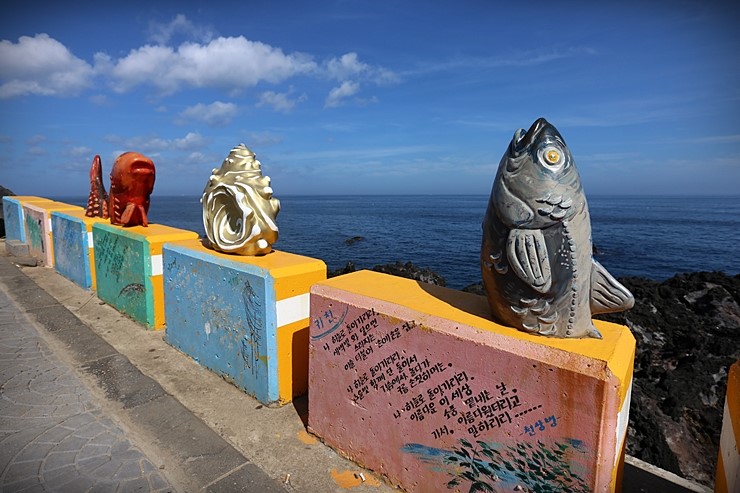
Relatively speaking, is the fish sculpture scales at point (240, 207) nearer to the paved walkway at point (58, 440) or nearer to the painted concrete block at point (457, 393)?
the painted concrete block at point (457, 393)

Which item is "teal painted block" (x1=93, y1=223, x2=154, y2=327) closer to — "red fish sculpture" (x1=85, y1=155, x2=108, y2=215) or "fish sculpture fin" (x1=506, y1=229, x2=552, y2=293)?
"red fish sculpture" (x1=85, y1=155, x2=108, y2=215)

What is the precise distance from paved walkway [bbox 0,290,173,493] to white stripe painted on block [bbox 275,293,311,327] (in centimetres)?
152

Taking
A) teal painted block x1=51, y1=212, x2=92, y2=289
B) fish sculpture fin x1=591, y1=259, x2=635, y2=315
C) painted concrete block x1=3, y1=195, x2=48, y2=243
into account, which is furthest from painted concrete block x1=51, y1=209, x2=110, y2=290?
fish sculpture fin x1=591, y1=259, x2=635, y2=315

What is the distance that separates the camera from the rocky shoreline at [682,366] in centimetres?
713

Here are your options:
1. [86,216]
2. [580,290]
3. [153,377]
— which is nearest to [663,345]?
[580,290]

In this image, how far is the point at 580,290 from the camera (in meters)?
2.73

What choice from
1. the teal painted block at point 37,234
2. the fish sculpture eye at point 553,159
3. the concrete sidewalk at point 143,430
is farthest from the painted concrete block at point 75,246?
the fish sculpture eye at point 553,159

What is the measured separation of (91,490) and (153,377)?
1.88 m

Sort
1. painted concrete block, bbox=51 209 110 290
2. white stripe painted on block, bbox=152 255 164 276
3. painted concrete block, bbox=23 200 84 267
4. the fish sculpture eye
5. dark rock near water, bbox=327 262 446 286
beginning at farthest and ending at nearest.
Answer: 1. dark rock near water, bbox=327 262 446 286
2. painted concrete block, bbox=23 200 84 267
3. painted concrete block, bbox=51 209 110 290
4. white stripe painted on block, bbox=152 255 164 276
5. the fish sculpture eye

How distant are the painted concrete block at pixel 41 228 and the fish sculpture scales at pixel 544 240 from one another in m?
9.94

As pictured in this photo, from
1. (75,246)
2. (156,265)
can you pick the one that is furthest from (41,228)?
(156,265)

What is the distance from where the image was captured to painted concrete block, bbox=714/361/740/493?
230 cm

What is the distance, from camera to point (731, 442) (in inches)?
96.0

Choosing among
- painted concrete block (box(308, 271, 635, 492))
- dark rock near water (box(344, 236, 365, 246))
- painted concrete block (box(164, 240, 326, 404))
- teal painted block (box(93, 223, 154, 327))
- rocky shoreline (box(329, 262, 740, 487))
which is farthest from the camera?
dark rock near water (box(344, 236, 365, 246))
